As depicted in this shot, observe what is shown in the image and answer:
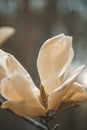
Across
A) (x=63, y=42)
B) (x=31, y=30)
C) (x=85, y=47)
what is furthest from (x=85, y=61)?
(x=63, y=42)

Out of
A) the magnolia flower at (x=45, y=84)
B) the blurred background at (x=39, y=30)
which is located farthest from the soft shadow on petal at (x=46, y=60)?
the blurred background at (x=39, y=30)

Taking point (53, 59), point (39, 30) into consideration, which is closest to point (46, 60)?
point (53, 59)

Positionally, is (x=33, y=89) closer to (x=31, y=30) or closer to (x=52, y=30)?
(x=52, y=30)

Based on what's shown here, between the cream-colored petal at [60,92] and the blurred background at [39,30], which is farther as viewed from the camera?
the blurred background at [39,30]

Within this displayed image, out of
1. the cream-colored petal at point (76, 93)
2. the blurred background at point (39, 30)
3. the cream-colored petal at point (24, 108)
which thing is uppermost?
the cream-colored petal at point (24, 108)

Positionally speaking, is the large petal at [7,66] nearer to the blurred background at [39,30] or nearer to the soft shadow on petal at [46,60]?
the soft shadow on petal at [46,60]

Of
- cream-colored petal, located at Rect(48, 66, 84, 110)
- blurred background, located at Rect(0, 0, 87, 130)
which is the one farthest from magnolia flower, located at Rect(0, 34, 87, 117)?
blurred background, located at Rect(0, 0, 87, 130)
